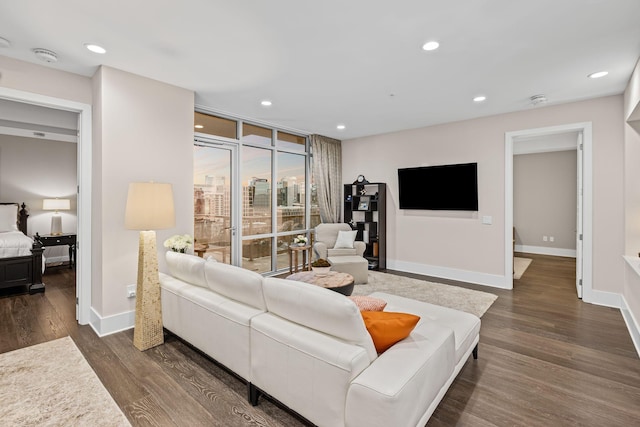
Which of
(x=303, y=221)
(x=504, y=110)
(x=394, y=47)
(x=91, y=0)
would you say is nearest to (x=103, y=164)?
(x=91, y=0)

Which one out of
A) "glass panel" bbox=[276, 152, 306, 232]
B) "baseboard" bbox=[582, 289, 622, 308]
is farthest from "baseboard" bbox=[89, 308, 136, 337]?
"baseboard" bbox=[582, 289, 622, 308]

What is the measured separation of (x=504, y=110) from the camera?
4.62 meters

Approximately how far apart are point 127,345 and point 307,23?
328cm

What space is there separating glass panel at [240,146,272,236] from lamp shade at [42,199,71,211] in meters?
4.19

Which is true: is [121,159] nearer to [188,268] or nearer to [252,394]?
[188,268]

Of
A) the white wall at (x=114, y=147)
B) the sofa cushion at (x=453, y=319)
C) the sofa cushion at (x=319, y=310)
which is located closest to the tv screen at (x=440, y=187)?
the sofa cushion at (x=453, y=319)

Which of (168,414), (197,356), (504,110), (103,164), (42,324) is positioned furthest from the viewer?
(504,110)

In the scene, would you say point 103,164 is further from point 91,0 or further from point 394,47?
point 394,47

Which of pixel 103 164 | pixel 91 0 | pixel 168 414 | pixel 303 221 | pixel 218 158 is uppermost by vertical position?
pixel 91 0

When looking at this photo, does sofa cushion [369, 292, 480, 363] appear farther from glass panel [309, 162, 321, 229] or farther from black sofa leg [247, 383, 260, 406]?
glass panel [309, 162, 321, 229]

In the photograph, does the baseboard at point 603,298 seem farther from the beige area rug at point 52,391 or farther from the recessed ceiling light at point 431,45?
the beige area rug at point 52,391

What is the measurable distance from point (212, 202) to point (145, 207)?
202 centimetres

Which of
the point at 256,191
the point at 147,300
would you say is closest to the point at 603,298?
the point at 256,191

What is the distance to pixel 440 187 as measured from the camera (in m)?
5.45
